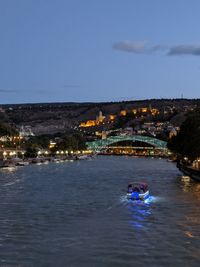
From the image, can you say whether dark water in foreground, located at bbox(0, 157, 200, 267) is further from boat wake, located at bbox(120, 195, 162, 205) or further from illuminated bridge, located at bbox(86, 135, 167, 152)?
illuminated bridge, located at bbox(86, 135, 167, 152)

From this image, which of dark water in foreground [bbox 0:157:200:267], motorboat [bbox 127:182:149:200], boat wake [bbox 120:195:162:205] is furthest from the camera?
motorboat [bbox 127:182:149:200]

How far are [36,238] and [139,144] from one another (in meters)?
170

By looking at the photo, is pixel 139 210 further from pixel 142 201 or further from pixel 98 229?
pixel 98 229

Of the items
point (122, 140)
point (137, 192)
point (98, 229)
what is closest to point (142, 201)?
point (137, 192)

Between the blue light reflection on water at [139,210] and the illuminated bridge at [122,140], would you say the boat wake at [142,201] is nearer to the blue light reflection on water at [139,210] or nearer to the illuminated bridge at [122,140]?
the blue light reflection on water at [139,210]

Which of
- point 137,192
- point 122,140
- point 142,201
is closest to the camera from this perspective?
point 142,201

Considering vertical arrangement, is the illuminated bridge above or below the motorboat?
above

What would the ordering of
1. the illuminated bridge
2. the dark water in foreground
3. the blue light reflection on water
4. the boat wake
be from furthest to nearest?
the illuminated bridge → the boat wake → the blue light reflection on water → the dark water in foreground

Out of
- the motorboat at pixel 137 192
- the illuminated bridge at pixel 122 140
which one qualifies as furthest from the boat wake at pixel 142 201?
the illuminated bridge at pixel 122 140

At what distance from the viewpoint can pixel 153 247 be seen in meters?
21.4

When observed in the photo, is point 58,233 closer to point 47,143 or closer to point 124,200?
point 124,200

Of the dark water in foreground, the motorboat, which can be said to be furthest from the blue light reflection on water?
the motorboat

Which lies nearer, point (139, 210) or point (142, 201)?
point (139, 210)

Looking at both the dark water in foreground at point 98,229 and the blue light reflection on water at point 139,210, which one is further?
the blue light reflection on water at point 139,210
